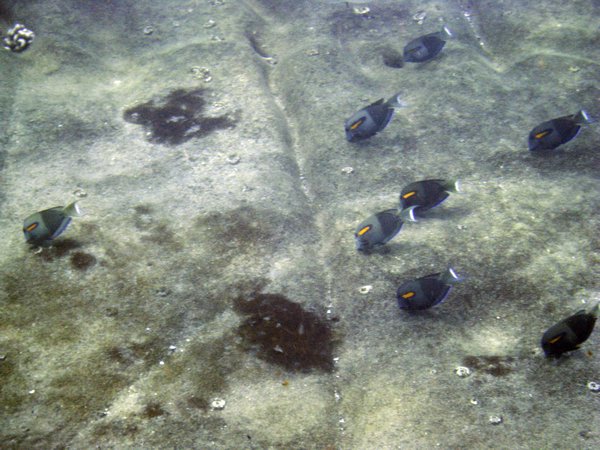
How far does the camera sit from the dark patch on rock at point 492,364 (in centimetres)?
→ 369

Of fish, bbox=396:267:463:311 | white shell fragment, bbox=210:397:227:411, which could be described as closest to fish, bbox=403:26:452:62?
fish, bbox=396:267:463:311

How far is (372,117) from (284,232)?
7.41 feet

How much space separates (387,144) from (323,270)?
2852 mm

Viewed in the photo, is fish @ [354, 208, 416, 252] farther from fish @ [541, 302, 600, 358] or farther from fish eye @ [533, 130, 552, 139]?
fish eye @ [533, 130, 552, 139]

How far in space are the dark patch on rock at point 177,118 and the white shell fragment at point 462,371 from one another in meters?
4.98

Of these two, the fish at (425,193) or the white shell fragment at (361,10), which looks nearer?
the fish at (425,193)

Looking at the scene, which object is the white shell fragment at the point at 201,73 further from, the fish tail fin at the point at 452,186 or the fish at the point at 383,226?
the fish tail fin at the point at 452,186

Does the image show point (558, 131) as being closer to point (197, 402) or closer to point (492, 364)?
point (492, 364)

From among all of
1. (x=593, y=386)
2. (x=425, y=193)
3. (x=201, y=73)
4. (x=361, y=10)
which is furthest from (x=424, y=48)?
(x=593, y=386)

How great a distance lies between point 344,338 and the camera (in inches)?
164

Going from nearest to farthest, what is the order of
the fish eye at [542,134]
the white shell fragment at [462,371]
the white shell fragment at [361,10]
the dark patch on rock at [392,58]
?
1. the white shell fragment at [462,371]
2. the fish eye at [542,134]
3. the dark patch on rock at [392,58]
4. the white shell fragment at [361,10]

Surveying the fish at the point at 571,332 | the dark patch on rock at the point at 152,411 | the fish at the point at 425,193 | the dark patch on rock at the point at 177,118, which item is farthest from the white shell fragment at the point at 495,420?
the dark patch on rock at the point at 177,118

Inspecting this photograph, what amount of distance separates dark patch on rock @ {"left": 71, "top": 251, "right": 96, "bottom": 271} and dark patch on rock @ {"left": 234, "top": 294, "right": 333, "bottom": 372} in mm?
1648

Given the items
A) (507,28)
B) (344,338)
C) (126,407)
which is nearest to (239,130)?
(344,338)
